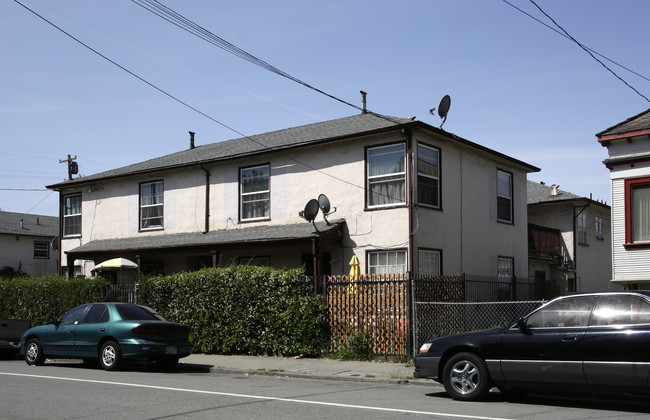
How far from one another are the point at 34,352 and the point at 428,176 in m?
10.6

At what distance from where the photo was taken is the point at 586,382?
28.2 ft

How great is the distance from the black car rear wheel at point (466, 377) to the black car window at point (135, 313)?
7.06 meters

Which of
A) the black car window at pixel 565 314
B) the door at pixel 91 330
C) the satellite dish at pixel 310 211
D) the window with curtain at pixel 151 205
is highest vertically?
the window with curtain at pixel 151 205

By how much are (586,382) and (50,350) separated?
11285mm

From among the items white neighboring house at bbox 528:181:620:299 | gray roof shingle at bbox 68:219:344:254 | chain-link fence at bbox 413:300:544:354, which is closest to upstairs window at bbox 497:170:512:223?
white neighboring house at bbox 528:181:620:299

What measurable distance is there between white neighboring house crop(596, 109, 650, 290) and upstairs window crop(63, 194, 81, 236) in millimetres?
18991

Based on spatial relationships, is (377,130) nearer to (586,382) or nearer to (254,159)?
(254,159)

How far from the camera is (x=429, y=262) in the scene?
1828 centimetres

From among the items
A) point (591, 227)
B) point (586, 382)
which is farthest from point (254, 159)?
point (591, 227)

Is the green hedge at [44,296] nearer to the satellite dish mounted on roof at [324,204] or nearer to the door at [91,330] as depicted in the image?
the door at [91,330]

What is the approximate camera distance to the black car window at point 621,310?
8500 millimetres

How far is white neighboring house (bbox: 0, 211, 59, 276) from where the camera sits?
40938mm

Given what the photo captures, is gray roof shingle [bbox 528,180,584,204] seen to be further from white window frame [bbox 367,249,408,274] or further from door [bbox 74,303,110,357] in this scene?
door [bbox 74,303,110,357]

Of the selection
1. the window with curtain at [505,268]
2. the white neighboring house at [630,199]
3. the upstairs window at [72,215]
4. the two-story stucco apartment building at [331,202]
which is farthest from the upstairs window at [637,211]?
the upstairs window at [72,215]
